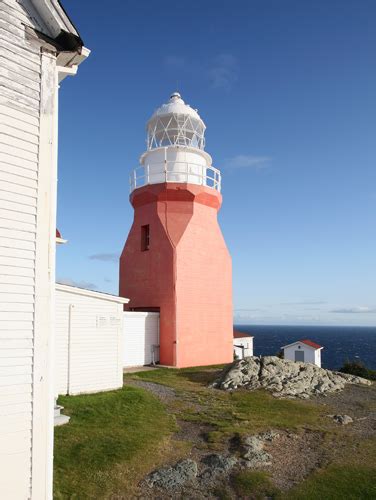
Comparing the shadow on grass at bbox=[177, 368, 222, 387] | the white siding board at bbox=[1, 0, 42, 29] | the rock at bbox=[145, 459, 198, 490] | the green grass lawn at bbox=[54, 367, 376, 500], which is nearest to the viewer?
the white siding board at bbox=[1, 0, 42, 29]

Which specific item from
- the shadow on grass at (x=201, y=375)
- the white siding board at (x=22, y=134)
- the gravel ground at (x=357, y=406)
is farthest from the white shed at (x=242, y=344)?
the white siding board at (x=22, y=134)

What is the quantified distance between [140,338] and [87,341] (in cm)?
768

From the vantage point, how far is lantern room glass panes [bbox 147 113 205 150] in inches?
947

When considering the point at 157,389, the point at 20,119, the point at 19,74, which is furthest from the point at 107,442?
the point at 19,74

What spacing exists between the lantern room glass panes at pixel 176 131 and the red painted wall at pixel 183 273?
3450 mm

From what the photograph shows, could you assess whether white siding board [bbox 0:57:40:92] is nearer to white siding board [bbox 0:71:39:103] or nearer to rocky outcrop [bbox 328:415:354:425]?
white siding board [bbox 0:71:39:103]

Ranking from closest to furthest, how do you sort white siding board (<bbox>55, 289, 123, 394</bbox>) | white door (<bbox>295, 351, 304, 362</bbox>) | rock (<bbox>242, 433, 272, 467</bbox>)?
1. rock (<bbox>242, 433, 272, 467</bbox>)
2. white siding board (<bbox>55, 289, 123, 394</bbox>)
3. white door (<bbox>295, 351, 304, 362</bbox>)

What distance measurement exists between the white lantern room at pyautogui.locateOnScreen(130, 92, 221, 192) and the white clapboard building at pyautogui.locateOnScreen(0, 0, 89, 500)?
1582 centimetres

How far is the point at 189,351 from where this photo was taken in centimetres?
2139

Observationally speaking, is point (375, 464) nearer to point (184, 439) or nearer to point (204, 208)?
point (184, 439)

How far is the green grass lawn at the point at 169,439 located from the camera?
7.00 meters

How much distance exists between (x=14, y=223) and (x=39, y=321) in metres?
1.44

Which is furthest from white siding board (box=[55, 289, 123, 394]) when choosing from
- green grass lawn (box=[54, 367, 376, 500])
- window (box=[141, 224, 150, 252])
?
window (box=[141, 224, 150, 252])

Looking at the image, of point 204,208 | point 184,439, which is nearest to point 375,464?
point 184,439
